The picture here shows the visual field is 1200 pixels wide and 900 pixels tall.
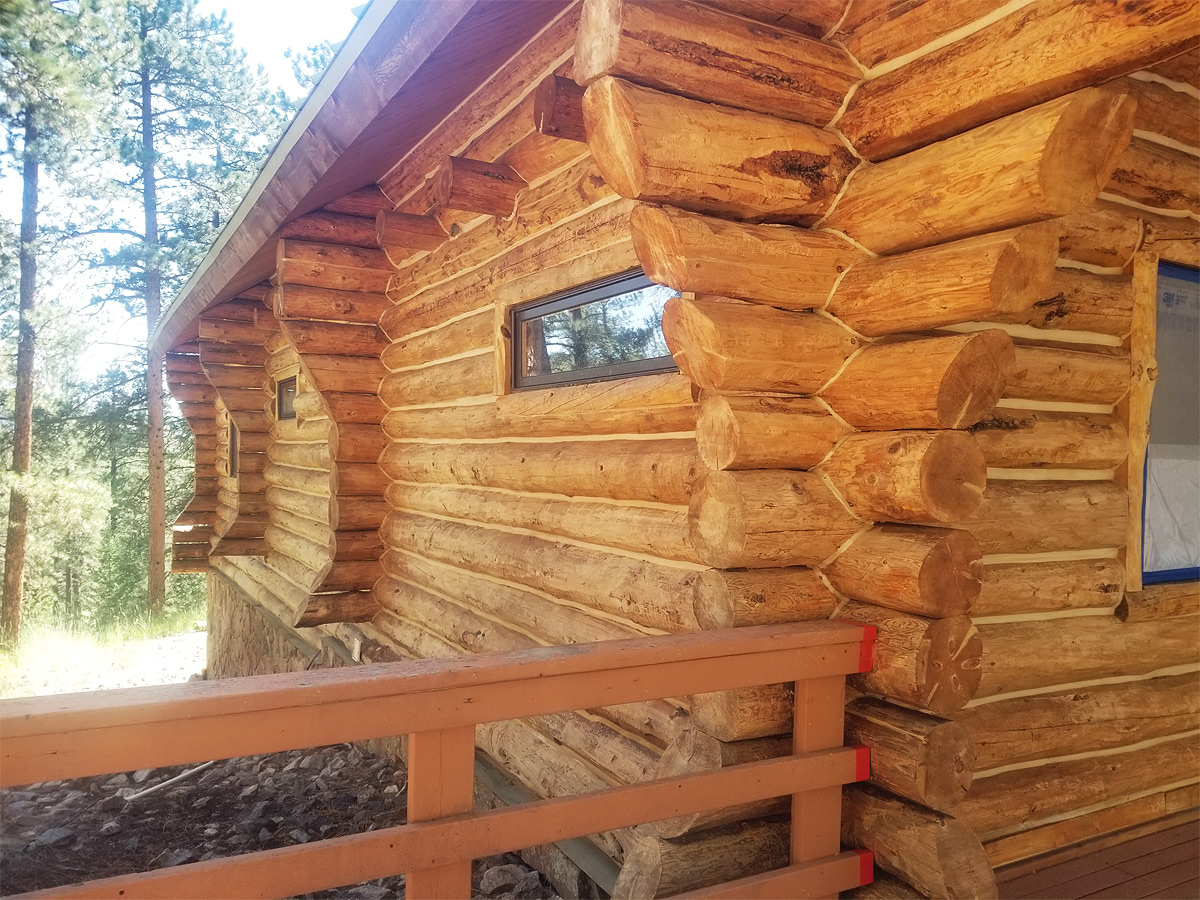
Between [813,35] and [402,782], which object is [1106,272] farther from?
[402,782]

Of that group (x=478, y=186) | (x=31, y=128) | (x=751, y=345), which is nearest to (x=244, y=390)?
(x=478, y=186)

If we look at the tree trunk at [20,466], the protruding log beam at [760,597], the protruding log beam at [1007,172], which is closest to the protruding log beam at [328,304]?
the protruding log beam at [760,597]

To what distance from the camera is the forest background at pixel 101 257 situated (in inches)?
766

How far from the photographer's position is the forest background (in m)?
19.5

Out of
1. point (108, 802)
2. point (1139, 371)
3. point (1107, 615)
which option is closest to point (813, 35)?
point (1139, 371)

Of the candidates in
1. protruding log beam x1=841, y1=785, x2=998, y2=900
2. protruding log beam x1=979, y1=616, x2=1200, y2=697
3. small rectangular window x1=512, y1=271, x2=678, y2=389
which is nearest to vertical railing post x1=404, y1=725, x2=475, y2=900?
protruding log beam x1=841, y1=785, x2=998, y2=900

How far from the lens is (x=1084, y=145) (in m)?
2.54

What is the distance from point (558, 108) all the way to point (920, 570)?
2327mm

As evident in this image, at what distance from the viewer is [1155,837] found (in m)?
4.16

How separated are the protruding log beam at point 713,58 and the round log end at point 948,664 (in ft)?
6.20

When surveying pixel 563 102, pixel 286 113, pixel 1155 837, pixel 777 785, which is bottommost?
pixel 1155 837

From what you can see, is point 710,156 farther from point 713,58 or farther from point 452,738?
point 452,738

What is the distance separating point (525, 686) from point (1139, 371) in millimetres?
3305

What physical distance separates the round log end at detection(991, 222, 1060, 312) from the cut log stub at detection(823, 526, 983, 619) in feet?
2.68
